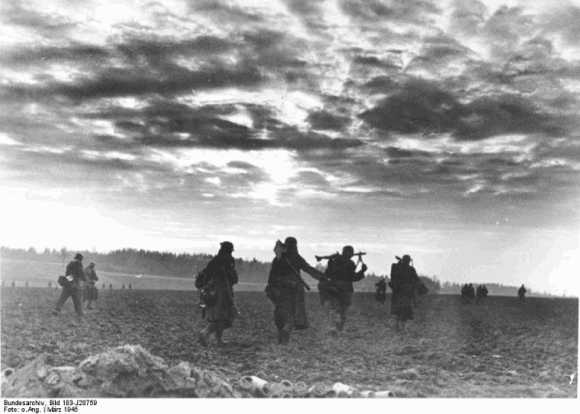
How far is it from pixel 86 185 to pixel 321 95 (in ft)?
14.6

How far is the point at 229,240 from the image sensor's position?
41.1ft

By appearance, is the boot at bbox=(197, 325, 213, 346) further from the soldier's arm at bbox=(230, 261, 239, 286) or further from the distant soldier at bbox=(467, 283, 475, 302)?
the distant soldier at bbox=(467, 283, 475, 302)

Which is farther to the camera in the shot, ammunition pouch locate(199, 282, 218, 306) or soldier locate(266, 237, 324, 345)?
soldier locate(266, 237, 324, 345)

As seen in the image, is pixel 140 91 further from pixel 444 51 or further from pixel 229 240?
pixel 444 51

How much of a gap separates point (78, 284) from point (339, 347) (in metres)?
5.14

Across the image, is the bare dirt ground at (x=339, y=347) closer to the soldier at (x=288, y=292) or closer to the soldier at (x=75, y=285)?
the soldier at (x=75, y=285)

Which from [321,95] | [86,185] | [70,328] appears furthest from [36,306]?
[321,95]

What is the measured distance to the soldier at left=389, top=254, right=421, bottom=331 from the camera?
13.7m

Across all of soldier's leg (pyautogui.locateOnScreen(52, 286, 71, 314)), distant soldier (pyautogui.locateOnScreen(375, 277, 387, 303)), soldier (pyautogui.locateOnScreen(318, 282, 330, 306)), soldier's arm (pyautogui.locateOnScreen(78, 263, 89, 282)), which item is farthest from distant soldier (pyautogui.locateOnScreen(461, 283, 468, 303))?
soldier's leg (pyautogui.locateOnScreen(52, 286, 71, 314))

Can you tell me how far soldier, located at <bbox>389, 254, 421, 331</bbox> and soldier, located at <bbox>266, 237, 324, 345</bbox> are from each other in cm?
221

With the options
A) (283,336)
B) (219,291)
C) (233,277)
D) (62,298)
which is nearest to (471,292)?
(283,336)

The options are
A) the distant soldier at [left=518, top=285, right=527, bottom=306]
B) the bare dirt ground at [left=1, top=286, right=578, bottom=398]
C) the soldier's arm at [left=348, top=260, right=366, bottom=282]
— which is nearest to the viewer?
the bare dirt ground at [left=1, top=286, right=578, bottom=398]

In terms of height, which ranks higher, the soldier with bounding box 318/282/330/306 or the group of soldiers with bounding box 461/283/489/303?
the group of soldiers with bounding box 461/283/489/303

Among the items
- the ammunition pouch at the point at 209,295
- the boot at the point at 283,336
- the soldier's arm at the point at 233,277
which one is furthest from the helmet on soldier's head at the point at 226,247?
the boot at the point at 283,336
